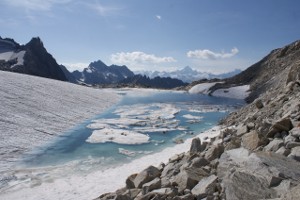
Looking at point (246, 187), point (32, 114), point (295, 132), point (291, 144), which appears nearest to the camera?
point (246, 187)

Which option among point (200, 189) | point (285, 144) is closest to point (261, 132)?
point (285, 144)

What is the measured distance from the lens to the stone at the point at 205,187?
8727mm

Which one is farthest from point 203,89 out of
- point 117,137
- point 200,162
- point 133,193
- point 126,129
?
point 133,193

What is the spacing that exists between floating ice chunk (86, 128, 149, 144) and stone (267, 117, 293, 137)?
15.2m

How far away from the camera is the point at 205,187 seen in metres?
8.91

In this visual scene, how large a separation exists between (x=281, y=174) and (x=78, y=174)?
12272 mm

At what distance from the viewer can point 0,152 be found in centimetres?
2027

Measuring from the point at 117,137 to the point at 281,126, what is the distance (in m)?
17.7

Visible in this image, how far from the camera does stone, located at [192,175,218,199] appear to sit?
8727 mm

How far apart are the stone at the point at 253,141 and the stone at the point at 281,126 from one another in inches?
23.7

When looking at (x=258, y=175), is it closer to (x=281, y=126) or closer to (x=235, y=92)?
(x=281, y=126)

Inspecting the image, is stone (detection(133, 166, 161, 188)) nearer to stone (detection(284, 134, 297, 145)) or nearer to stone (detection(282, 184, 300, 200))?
stone (detection(284, 134, 297, 145))

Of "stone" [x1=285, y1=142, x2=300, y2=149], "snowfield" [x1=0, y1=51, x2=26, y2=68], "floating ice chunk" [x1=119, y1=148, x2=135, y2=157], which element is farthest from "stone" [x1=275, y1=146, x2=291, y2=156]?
"snowfield" [x1=0, y1=51, x2=26, y2=68]

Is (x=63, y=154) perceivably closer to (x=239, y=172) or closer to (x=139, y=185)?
(x=139, y=185)
